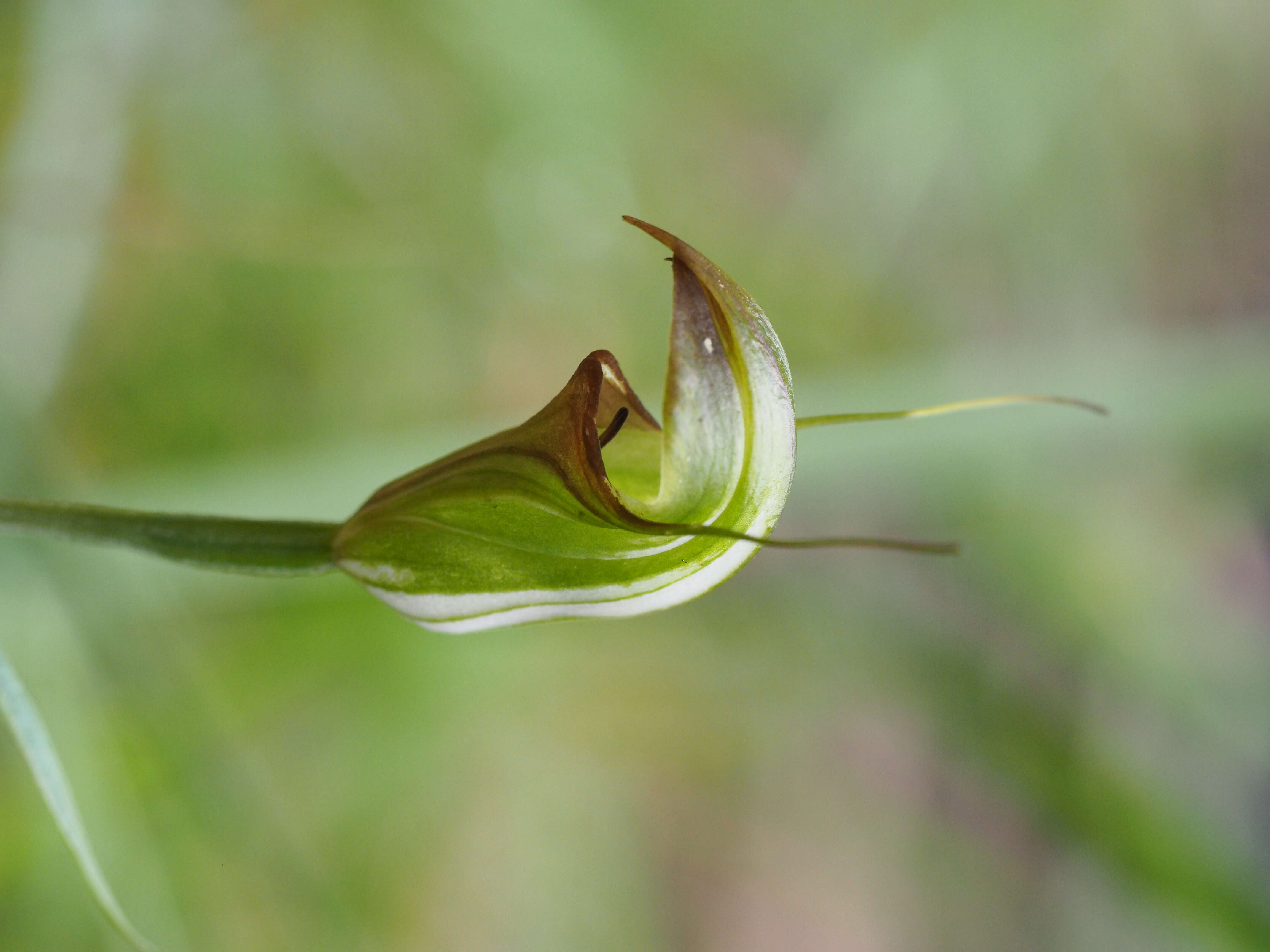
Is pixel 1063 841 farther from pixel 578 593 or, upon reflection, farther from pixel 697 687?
pixel 578 593

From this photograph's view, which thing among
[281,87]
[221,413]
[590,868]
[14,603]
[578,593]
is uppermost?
[281,87]

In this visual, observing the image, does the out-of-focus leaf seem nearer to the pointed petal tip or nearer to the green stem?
the green stem

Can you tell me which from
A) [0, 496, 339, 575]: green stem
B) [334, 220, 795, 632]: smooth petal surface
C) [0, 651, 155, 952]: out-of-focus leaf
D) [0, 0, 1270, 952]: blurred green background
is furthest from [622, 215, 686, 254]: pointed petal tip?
[0, 0, 1270, 952]: blurred green background

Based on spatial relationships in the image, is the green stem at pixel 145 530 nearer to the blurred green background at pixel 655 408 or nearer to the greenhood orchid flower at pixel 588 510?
the greenhood orchid flower at pixel 588 510

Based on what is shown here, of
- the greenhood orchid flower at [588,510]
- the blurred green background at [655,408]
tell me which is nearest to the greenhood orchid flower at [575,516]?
the greenhood orchid flower at [588,510]

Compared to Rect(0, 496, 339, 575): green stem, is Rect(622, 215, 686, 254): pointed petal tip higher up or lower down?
higher up

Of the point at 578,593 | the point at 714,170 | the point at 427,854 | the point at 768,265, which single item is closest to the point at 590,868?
the point at 427,854

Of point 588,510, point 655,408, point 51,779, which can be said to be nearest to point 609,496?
point 588,510
